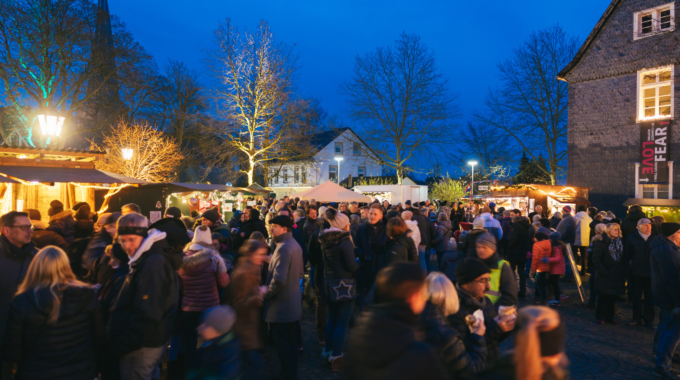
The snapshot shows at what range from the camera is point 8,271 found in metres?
3.62

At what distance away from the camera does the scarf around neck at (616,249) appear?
6914 mm

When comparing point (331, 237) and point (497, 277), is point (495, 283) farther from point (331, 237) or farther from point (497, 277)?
point (331, 237)

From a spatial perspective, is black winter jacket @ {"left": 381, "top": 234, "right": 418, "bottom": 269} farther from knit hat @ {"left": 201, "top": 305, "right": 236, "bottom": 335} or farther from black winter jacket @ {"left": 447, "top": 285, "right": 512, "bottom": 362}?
knit hat @ {"left": 201, "top": 305, "right": 236, "bottom": 335}

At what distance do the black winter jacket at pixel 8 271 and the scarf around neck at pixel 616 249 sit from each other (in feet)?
26.4

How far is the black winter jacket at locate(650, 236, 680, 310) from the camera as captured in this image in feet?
16.0

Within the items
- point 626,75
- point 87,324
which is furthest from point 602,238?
point 626,75

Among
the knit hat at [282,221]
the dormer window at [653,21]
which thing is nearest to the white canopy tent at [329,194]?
the knit hat at [282,221]

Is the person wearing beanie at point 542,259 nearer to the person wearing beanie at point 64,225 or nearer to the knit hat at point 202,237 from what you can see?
the knit hat at point 202,237

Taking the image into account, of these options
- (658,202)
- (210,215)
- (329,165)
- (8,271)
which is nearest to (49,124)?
(210,215)

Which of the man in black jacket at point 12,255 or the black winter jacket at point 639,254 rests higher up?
the man in black jacket at point 12,255

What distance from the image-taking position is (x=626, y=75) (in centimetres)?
1806

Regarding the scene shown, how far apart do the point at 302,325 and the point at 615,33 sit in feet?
64.1

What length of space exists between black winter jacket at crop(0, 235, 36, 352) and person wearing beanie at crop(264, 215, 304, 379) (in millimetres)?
2227

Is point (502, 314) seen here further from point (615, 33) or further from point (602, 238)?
point (615, 33)
